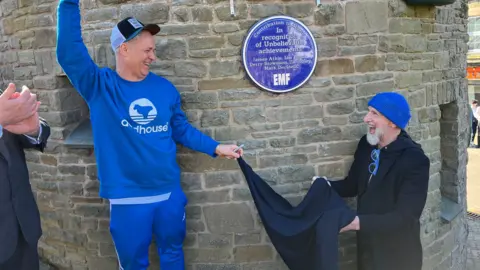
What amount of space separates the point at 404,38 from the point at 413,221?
1.93m

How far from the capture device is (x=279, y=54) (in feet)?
12.0

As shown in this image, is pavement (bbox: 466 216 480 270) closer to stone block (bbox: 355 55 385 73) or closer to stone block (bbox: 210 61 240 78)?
stone block (bbox: 355 55 385 73)

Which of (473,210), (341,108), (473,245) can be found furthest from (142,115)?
(473,210)

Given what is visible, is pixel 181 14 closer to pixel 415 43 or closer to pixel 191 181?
pixel 191 181

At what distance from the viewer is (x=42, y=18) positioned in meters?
4.00

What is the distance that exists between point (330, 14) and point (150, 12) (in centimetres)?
159

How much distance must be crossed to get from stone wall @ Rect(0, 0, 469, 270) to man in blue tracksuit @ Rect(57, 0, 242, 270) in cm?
54

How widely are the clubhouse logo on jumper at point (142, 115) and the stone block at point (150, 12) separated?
882 millimetres

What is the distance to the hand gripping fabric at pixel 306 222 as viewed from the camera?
305cm

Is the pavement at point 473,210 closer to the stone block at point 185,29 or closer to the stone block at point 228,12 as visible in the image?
the stone block at point 228,12

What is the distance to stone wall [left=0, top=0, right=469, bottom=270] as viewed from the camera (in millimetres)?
3648

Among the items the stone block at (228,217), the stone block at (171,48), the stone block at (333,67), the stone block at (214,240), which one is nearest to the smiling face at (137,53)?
the stone block at (171,48)

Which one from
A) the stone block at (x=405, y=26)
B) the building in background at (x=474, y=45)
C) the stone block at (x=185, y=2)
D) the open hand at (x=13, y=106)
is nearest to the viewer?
the open hand at (x=13, y=106)

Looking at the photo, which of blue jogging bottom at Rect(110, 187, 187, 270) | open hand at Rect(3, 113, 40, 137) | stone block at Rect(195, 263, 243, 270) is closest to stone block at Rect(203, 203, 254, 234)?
stone block at Rect(195, 263, 243, 270)
